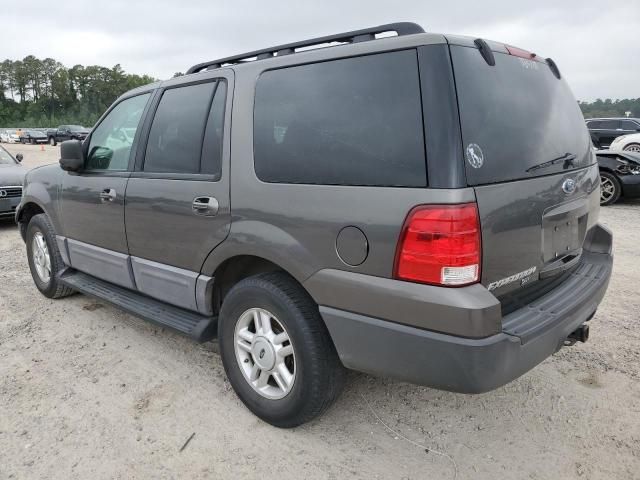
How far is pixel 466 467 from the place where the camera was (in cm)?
236

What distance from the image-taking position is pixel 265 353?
264 centimetres

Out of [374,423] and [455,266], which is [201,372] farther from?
[455,266]

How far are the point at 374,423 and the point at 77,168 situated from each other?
9.74ft

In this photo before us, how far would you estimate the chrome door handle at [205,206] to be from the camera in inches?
109

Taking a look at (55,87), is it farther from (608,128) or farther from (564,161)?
(564,161)

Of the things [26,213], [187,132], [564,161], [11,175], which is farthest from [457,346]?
[11,175]

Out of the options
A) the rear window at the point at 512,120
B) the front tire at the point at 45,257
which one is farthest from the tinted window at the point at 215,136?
the front tire at the point at 45,257

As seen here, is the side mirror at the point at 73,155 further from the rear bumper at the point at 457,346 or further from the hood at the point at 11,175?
the hood at the point at 11,175

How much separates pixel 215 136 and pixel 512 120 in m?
1.61

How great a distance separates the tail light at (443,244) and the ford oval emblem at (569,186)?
2.59 ft

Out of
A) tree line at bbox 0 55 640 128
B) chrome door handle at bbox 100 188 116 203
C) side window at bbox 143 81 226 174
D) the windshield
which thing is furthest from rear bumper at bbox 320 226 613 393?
tree line at bbox 0 55 640 128

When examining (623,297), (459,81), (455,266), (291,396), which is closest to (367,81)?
(459,81)

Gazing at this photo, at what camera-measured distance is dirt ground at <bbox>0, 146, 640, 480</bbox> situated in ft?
7.81

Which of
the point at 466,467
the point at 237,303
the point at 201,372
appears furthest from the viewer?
the point at 201,372
